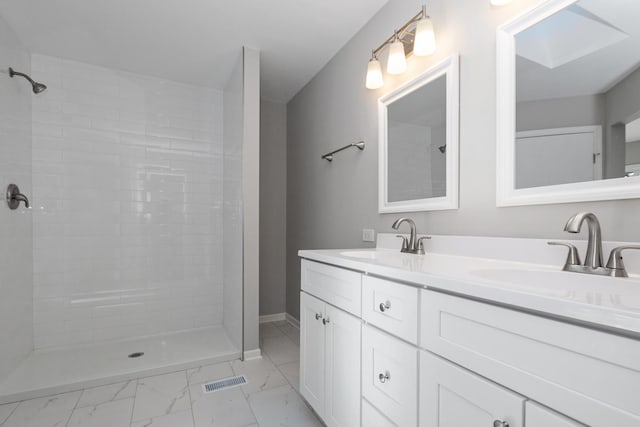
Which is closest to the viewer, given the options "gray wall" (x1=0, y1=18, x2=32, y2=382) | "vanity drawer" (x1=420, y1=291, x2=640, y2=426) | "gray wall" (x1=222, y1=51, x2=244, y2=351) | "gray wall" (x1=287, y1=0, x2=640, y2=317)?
"vanity drawer" (x1=420, y1=291, x2=640, y2=426)

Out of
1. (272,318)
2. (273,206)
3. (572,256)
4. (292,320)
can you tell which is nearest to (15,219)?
(273,206)

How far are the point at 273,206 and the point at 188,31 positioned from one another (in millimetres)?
1790

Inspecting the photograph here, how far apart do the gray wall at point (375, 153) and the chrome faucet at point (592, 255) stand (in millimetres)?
112

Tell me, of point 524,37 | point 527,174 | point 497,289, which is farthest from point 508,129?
point 497,289

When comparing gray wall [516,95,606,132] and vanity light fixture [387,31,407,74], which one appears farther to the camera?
vanity light fixture [387,31,407,74]

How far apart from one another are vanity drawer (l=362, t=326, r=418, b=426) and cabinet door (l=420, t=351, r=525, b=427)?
0.14ft

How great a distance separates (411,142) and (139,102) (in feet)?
8.34

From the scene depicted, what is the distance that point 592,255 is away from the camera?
3.00 ft

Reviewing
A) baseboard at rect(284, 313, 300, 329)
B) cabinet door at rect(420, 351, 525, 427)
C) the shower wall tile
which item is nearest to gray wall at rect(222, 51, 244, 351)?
the shower wall tile

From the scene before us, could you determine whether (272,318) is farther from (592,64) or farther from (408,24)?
(592,64)

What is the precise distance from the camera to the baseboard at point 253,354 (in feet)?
7.87

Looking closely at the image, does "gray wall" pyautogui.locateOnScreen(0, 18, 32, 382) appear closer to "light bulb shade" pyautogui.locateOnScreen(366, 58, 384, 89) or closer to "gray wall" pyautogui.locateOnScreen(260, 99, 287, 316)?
"gray wall" pyautogui.locateOnScreen(260, 99, 287, 316)

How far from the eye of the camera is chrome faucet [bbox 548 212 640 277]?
863mm

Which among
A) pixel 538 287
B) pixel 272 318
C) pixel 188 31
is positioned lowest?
pixel 272 318
